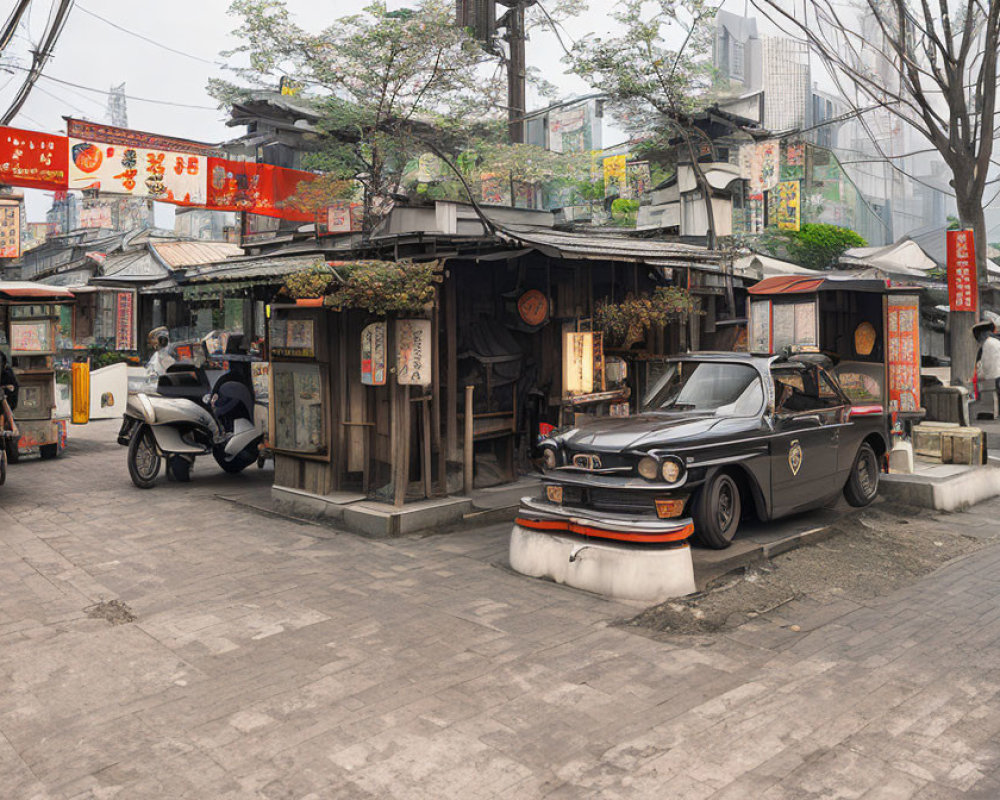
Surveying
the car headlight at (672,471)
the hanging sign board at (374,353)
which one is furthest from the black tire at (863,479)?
the hanging sign board at (374,353)

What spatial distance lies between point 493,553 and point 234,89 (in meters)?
16.0

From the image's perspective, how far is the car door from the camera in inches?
306

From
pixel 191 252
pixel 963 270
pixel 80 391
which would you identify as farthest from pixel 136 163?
pixel 963 270

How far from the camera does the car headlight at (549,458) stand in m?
7.34

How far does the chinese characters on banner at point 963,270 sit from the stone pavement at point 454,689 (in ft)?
21.7

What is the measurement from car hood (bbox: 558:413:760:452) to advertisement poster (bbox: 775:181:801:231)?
2508 centimetres

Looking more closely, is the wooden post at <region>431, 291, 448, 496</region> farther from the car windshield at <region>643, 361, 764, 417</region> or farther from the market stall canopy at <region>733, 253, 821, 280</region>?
the market stall canopy at <region>733, 253, 821, 280</region>

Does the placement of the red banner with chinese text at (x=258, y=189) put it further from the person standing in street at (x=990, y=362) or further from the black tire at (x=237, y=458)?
the person standing in street at (x=990, y=362)

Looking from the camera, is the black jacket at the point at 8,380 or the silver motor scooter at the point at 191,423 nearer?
the black jacket at the point at 8,380

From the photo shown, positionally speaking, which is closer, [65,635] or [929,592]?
[65,635]

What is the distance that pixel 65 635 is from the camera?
582cm

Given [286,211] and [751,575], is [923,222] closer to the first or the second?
[286,211]

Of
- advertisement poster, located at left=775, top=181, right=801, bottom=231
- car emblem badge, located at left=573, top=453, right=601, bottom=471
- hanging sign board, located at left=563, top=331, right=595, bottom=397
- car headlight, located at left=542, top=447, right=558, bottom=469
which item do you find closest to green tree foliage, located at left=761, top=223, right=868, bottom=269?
advertisement poster, located at left=775, top=181, right=801, bottom=231

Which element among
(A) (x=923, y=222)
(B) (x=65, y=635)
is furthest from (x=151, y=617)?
(A) (x=923, y=222)
